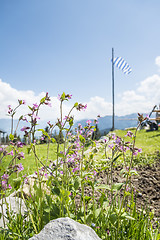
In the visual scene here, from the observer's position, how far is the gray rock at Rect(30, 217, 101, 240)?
50.6 inches

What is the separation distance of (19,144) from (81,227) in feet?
3.04

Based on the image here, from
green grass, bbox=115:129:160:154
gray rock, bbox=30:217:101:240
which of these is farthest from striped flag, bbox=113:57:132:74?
gray rock, bbox=30:217:101:240

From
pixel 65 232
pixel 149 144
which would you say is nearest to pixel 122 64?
pixel 149 144

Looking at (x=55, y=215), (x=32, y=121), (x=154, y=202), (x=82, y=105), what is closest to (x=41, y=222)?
(x=55, y=215)

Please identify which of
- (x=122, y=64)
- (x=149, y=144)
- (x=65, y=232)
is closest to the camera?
(x=65, y=232)

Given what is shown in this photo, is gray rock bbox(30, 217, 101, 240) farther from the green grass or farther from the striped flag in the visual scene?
the striped flag

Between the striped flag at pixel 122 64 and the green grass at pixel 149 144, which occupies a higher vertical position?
the striped flag at pixel 122 64

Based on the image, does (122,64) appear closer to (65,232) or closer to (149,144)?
(149,144)

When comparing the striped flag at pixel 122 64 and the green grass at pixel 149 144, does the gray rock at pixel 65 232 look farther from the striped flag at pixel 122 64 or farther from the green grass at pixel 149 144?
the striped flag at pixel 122 64

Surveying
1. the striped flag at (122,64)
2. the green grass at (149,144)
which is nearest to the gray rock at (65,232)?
the green grass at (149,144)

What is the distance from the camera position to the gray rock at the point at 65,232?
128 cm

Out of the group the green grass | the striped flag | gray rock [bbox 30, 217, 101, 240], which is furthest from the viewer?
the striped flag

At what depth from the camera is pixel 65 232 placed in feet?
4.32

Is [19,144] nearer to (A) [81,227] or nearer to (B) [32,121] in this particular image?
(B) [32,121]
